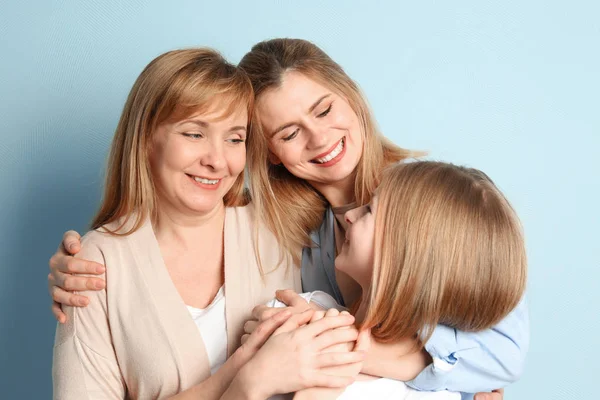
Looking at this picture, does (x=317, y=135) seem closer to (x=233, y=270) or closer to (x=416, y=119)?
(x=233, y=270)

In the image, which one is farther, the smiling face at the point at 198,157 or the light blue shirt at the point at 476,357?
the smiling face at the point at 198,157

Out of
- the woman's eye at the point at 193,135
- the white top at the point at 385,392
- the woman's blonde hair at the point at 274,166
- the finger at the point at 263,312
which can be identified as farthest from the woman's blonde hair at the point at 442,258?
the woman's eye at the point at 193,135

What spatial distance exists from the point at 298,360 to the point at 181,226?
562 millimetres

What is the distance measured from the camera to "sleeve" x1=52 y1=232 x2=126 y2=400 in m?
1.77

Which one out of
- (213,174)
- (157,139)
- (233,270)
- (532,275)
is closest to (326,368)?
(233,270)

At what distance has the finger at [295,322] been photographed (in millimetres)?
1688

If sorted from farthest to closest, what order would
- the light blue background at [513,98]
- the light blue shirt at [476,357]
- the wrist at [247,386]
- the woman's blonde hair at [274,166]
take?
1. the light blue background at [513,98]
2. the woman's blonde hair at [274,166]
3. the light blue shirt at [476,357]
4. the wrist at [247,386]

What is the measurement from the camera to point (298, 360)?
5.35 feet

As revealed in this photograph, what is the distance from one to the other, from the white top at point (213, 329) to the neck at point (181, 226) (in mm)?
187

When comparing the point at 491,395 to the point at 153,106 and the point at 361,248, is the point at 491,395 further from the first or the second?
the point at 153,106

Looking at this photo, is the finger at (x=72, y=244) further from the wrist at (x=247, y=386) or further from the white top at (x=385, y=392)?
the white top at (x=385, y=392)

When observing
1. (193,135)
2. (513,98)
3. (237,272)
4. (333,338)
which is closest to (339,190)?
(237,272)

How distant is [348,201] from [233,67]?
0.53 m

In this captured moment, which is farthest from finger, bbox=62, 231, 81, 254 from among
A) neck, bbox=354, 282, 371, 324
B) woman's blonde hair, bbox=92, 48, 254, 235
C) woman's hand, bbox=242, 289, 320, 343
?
neck, bbox=354, 282, 371, 324
